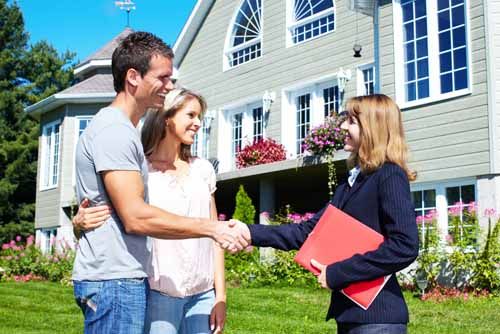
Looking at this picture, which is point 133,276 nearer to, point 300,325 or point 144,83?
point 144,83

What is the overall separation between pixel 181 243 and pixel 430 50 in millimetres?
8814

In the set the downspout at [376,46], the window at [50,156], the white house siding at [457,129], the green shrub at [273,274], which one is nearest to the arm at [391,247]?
the white house siding at [457,129]

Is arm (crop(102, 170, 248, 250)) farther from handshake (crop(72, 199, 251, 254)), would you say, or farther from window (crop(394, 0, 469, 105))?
window (crop(394, 0, 469, 105))

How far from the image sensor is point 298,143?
14.8 m

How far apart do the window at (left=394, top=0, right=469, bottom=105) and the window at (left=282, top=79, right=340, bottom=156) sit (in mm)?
2478

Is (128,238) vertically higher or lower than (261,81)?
lower

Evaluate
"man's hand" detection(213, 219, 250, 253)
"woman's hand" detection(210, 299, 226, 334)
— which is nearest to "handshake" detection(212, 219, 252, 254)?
"man's hand" detection(213, 219, 250, 253)

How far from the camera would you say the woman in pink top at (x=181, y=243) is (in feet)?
10.0

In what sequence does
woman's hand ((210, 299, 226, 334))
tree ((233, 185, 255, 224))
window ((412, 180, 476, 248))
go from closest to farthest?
woman's hand ((210, 299, 226, 334)) < window ((412, 180, 476, 248)) < tree ((233, 185, 255, 224))

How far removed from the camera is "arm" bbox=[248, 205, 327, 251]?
10.5 feet

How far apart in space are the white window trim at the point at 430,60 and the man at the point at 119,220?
8.59 m

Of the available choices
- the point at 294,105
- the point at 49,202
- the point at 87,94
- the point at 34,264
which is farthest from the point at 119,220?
the point at 49,202

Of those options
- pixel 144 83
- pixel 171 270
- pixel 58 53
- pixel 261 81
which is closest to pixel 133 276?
pixel 171 270

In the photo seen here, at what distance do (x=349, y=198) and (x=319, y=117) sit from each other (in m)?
11.4
